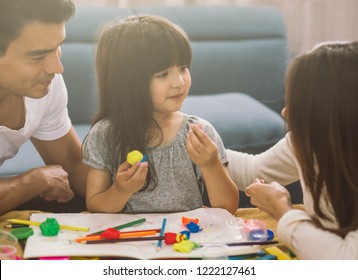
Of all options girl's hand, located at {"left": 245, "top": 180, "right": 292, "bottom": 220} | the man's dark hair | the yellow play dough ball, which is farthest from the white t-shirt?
girl's hand, located at {"left": 245, "top": 180, "right": 292, "bottom": 220}

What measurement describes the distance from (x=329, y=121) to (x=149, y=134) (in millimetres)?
301

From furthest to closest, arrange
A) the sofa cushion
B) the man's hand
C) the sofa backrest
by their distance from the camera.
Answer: the sofa backrest → the sofa cushion → the man's hand

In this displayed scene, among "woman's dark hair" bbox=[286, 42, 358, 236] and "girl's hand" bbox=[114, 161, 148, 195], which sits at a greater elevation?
"woman's dark hair" bbox=[286, 42, 358, 236]

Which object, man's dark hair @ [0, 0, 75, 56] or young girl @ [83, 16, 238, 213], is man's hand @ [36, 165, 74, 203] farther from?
man's dark hair @ [0, 0, 75, 56]

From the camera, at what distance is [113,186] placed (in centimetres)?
92

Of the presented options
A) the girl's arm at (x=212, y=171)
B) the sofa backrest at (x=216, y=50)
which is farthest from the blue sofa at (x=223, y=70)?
the girl's arm at (x=212, y=171)

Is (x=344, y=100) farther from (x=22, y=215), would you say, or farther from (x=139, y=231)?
(x=22, y=215)

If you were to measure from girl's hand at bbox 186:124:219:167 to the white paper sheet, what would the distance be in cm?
9

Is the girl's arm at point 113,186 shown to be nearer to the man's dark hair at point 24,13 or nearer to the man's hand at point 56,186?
the man's hand at point 56,186

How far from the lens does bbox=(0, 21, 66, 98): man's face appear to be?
0.96 metres

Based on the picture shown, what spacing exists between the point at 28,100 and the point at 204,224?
43 cm

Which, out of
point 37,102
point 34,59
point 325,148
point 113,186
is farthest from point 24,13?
point 325,148
